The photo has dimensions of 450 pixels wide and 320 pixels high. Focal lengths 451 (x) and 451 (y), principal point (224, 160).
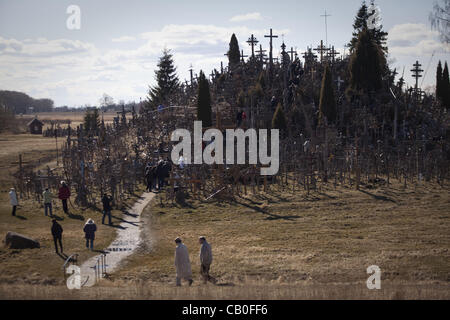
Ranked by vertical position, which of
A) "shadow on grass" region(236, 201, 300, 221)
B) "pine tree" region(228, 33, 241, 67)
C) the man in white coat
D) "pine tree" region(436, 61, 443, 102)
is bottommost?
"shadow on grass" region(236, 201, 300, 221)

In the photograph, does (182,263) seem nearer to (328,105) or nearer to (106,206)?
(106,206)

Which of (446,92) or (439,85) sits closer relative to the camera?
(446,92)

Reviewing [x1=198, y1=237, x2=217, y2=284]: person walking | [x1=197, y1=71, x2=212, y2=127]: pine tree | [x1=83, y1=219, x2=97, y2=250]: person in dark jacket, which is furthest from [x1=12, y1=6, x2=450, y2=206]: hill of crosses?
[x1=198, y1=237, x2=217, y2=284]: person walking

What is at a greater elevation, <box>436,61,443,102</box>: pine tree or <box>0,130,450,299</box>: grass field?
<box>436,61,443,102</box>: pine tree

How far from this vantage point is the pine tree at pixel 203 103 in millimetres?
34906

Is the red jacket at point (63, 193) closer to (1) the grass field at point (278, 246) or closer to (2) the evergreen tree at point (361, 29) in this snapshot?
(1) the grass field at point (278, 246)

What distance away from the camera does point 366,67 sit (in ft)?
133

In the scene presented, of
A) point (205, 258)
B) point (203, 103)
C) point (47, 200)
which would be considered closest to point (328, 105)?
point (203, 103)

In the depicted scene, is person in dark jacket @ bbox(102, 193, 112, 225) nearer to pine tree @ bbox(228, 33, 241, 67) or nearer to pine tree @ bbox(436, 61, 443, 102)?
pine tree @ bbox(436, 61, 443, 102)

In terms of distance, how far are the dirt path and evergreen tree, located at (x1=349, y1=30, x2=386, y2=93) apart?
25489 mm

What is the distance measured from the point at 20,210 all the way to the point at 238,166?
12340 millimetres

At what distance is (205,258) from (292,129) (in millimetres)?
27689

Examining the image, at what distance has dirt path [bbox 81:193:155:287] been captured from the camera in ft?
45.3

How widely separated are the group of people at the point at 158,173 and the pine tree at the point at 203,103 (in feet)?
28.4
